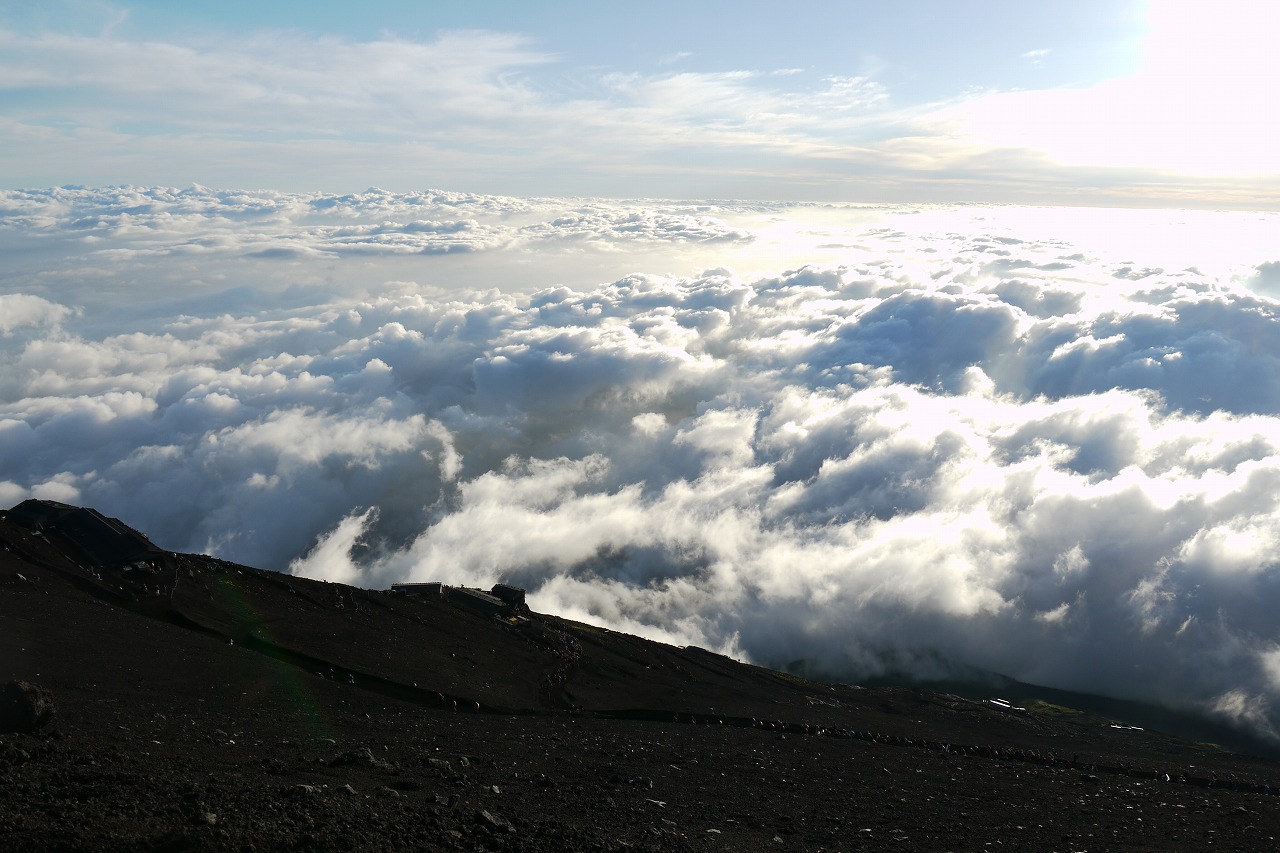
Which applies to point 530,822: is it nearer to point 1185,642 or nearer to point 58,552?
point 58,552

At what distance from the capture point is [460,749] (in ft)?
102

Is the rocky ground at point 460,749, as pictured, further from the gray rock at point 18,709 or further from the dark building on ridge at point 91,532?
the dark building on ridge at point 91,532

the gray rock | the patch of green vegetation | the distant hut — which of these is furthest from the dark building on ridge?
the patch of green vegetation

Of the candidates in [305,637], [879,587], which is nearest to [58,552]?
[305,637]

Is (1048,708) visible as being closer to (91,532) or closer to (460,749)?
(460,749)

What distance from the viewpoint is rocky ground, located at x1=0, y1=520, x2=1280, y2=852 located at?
18672 mm

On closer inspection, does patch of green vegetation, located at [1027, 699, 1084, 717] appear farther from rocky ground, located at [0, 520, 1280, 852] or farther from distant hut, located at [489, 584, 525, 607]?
distant hut, located at [489, 584, 525, 607]

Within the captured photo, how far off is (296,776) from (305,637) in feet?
96.9

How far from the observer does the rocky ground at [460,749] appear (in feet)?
61.3

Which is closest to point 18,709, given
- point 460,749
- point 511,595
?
point 460,749

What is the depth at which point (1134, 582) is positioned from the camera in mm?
170000

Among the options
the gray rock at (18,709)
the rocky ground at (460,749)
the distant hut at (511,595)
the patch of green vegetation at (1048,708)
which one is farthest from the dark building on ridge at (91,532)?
the patch of green vegetation at (1048,708)

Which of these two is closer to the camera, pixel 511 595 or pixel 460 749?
pixel 460 749

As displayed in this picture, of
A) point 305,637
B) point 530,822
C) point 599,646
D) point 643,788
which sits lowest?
point 599,646
